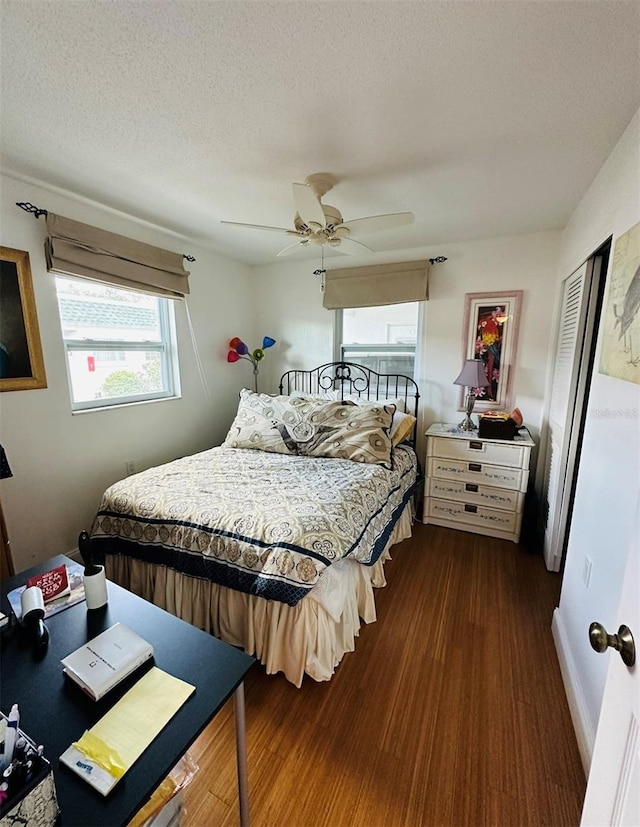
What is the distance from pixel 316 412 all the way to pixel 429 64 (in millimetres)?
2020

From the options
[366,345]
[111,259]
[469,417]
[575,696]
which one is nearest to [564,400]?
[469,417]

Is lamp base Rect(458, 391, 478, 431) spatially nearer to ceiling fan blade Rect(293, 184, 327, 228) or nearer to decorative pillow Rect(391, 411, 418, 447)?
decorative pillow Rect(391, 411, 418, 447)

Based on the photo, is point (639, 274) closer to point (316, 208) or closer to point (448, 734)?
point (316, 208)

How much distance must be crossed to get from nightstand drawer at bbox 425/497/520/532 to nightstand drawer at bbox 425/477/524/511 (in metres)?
0.04

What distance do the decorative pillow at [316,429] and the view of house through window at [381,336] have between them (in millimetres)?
804

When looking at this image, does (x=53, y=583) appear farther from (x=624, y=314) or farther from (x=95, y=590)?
(x=624, y=314)

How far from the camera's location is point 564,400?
87.9 inches

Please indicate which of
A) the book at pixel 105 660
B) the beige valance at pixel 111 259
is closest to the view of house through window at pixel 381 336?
the beige valance at pixel 111 259

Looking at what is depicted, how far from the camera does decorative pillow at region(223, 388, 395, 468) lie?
255 centimetres

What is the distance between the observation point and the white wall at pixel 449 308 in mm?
2816

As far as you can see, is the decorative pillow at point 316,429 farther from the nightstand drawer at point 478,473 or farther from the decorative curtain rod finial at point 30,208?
the decorative curtain rod finial at point 30,208

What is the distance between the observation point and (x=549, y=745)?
1314mm

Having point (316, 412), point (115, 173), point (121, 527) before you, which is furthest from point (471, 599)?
point (115, 173)

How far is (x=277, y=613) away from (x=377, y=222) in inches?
79.1
